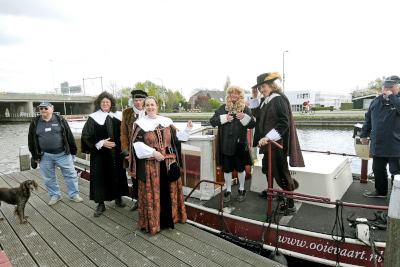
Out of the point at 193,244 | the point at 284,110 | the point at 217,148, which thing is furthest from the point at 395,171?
the point at 193,244

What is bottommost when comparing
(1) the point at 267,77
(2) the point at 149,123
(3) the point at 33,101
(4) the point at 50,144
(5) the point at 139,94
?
(4) the point at 50,144

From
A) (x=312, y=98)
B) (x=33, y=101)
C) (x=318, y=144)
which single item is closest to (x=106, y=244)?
(x=318, y=144)

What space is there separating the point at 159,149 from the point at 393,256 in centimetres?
260

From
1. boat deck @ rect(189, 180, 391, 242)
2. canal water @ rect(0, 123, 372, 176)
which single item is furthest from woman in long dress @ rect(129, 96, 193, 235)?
canal water @ rect(0, 123, 372, 176)

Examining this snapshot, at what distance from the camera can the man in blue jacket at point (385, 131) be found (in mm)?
3684

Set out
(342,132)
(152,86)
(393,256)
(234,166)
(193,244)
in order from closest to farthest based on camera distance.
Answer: (393,256), (193,244), (234,166), (342,132), (152,86)

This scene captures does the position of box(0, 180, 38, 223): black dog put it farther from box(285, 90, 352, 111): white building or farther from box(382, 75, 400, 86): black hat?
box(285, 90, 352, 111): white building

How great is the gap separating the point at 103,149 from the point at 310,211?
133 inches

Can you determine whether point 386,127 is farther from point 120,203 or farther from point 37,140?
point 37,140

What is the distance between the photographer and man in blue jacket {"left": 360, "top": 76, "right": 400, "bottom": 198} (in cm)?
368

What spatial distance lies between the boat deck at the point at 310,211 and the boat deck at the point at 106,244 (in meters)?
0.75

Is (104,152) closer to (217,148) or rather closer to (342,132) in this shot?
(217,148)

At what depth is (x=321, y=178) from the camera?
3.90 m

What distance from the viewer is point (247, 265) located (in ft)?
8.93
